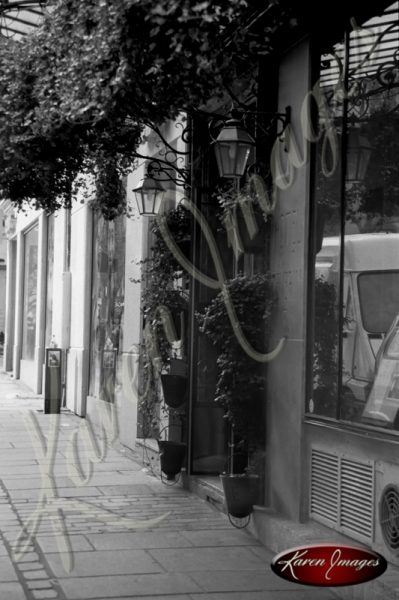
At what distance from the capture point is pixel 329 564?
174 inches

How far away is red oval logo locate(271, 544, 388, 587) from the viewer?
14.4 feet

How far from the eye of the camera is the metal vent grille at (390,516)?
5711 mm

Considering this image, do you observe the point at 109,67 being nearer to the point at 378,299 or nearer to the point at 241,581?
the point at 378,299

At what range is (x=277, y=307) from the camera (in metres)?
7.61

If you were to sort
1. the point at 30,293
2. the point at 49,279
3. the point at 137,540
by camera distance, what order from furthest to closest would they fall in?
the point at 30,293 < the point at 49,279 < the point at 137,540

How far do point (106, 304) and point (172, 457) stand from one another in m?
5.65

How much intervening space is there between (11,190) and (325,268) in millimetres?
3377

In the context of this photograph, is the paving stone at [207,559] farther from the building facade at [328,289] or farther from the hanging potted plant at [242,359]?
the hanging potted plant at [242,359]

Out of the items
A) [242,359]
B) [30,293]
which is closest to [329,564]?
[242,359]

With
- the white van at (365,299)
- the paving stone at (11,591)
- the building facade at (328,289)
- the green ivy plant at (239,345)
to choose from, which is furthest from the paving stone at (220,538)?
the paving stone at (11,591)

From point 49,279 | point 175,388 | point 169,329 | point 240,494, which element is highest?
point 49,279

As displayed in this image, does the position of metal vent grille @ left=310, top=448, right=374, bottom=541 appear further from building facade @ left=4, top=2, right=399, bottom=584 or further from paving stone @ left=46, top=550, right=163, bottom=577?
paving stone @ left=46, top=550, right=163, bottom=577

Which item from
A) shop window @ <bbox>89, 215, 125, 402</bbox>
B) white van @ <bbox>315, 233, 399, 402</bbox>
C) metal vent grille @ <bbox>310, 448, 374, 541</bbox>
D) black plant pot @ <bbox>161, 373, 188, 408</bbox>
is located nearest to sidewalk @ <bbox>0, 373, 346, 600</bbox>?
metal vent grille @ <bbox>310, 448, 374, 541</bbox>

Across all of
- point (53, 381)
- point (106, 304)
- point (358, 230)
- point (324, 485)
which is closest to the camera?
point (358, 230)
